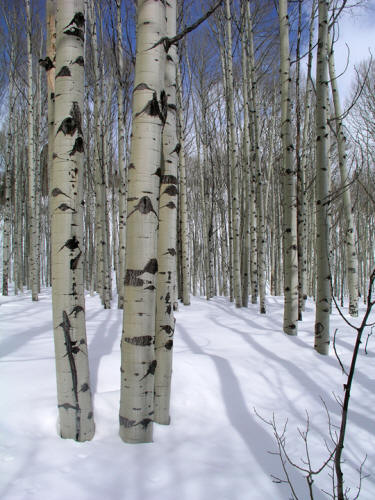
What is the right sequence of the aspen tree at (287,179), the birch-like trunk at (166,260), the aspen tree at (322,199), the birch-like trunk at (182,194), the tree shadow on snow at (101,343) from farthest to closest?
the birch-like trunk at (182,194) < the aspen tree at (287,179) < the aspen tree at (322,199) < the tree shadow on snow at (101,343) < the birch-like trunk at (166,260)

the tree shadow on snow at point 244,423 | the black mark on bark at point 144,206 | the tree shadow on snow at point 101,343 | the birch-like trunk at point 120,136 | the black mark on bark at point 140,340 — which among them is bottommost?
the tree shadow on snow at point 244,423

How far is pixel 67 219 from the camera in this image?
5.53ft

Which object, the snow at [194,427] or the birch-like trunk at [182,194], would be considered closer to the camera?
the snow at [194,427]

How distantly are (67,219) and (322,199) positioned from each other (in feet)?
9.71

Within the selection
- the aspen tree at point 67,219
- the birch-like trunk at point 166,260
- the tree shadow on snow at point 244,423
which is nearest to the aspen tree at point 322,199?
the tree shadow on snow at point 244,423

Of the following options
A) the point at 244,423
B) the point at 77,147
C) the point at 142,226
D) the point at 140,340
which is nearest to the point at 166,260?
the point at 142,226

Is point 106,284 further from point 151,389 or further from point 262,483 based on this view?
point 262,483

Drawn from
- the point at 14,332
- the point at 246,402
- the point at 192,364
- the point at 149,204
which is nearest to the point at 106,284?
the point at 14,332

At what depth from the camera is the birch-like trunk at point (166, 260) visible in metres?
1.98

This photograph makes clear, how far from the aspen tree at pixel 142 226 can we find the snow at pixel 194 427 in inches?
11.3

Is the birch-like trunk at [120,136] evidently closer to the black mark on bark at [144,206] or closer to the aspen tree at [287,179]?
the aspen tree at [287,179]

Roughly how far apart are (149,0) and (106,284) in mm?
6168

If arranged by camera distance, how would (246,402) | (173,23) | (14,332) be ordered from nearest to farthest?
(173,23), (246,402), (14,332)

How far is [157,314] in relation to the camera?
2.00 metres
